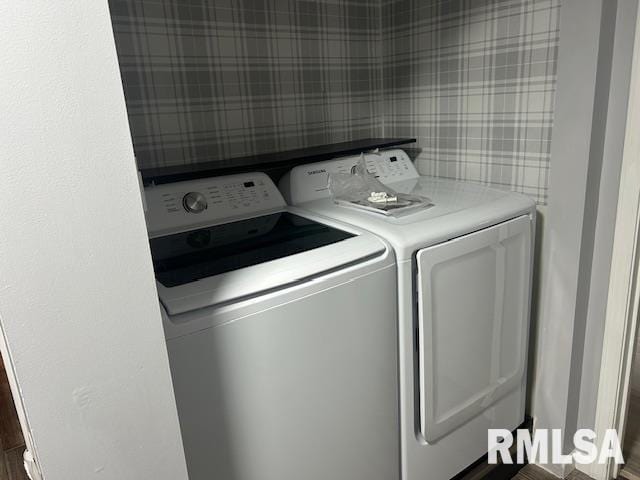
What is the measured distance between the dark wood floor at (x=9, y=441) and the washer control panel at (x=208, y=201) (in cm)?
122

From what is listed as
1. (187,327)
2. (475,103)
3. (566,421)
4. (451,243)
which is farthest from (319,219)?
(566,421)

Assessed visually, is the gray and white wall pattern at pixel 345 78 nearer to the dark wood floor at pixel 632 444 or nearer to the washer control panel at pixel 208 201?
the washer control panel at pixel 208 201

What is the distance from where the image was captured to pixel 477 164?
5.90 ft

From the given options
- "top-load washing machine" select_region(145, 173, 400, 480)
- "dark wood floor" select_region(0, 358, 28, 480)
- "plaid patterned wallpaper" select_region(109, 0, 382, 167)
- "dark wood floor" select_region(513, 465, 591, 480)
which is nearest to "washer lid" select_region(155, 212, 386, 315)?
"top-load washing machine" select_region(145, 173, 400, 480)

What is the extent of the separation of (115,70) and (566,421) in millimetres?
1741

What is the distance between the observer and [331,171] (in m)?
1.77

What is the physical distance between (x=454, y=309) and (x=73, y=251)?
3.46 ft

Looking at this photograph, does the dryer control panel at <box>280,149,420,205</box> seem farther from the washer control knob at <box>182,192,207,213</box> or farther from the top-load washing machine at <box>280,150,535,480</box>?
the washer control knob at <box>182,192,207,213</box>

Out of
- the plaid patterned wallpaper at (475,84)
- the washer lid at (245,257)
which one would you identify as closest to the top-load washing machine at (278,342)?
the washer lid at (245,257)

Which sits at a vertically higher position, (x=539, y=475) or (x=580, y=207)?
(x=580, y=207)

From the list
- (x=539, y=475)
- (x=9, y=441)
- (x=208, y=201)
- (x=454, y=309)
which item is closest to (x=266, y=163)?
(x=208, y=201)

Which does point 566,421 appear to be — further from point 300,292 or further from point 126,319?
point 126,319

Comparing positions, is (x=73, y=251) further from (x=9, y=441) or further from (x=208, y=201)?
(x=9, y=441)

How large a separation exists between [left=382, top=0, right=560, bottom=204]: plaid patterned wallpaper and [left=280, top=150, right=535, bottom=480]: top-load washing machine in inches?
6.1
